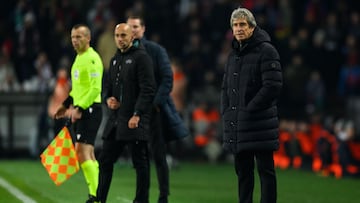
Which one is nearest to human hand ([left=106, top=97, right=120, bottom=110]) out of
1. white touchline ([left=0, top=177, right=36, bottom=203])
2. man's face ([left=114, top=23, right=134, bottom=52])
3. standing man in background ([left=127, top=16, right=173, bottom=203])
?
man's face ([left=114, top=23, right=134, bottom=52])

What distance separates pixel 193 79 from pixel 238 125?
1526 centimetres

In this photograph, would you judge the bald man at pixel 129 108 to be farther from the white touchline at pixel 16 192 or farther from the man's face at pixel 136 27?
the white touchline at pixel 16 192

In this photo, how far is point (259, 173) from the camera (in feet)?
41.3

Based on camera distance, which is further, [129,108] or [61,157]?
[61,157]

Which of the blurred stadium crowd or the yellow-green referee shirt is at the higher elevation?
the yellow-green referee shirt

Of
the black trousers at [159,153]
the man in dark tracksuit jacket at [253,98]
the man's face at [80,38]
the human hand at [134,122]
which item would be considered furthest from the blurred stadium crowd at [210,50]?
the man in dark tracksuit jacket at [253,98]

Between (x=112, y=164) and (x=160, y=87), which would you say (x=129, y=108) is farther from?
(x=160, y=87)

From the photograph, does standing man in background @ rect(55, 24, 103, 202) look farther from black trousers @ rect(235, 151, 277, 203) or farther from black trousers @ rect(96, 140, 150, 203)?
black trousers @ rect(235, 151, 277, 203)

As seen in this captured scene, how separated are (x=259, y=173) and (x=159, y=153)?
3.00m

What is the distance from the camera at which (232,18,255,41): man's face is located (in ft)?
40.9

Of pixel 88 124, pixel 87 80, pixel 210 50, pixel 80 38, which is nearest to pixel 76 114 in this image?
pixel 88 124

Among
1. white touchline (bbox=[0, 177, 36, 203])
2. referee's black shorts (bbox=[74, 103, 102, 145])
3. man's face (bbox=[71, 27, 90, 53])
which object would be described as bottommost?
white touchline (bbox=[0, 177, 36, 203])

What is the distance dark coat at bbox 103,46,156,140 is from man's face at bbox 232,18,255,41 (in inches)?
63.9

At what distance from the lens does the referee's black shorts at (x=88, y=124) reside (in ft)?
47.8
